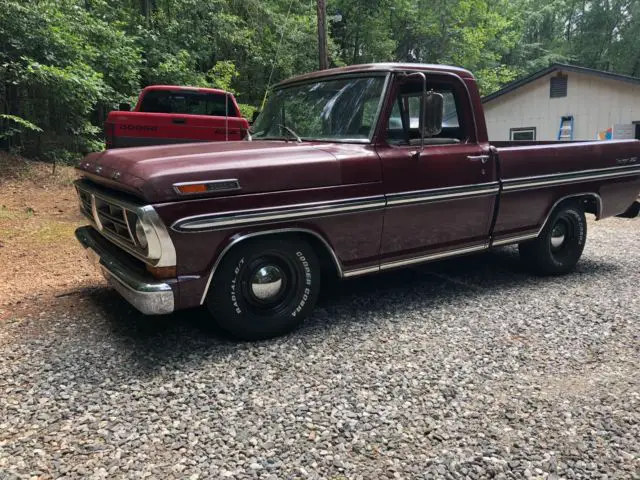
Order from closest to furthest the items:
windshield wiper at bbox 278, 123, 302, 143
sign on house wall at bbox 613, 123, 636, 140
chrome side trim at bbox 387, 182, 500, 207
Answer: chrome side trim at bbox 387, 182, 500, 207 → windshield wiper at bbox 278, 123, 302, 143 → sign on house wall at bbox 613, 123, 636, 140

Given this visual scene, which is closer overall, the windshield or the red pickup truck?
the windshield

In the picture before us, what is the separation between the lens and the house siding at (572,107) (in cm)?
1424

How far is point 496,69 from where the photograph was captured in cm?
2977

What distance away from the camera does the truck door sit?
4121mm

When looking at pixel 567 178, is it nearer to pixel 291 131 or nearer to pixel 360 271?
pixel 360 271

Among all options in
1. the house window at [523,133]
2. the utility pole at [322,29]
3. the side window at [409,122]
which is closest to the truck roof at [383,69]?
the side window at [409,122]

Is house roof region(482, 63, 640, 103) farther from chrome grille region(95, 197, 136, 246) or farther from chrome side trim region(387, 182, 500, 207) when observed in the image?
chrome grille region(95, 197, 136, 246)

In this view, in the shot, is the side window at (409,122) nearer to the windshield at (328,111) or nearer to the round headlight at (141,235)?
the windshield at (328,111)

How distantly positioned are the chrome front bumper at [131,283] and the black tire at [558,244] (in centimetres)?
386

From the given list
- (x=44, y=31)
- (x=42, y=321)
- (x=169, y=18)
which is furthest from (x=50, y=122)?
(x=42, y=321)

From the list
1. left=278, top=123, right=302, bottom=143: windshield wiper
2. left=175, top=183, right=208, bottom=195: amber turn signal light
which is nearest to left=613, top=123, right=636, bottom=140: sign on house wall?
left=278, top=123, right=302, bottom=143: windshield wiper

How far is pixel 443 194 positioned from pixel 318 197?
4.14ft

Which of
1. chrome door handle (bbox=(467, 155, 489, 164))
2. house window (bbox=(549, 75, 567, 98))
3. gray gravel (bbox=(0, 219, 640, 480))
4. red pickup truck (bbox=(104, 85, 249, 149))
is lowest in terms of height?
gray gravel (bbox=(0, 219, 640, 480))

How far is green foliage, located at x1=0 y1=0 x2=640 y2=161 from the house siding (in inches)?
315
